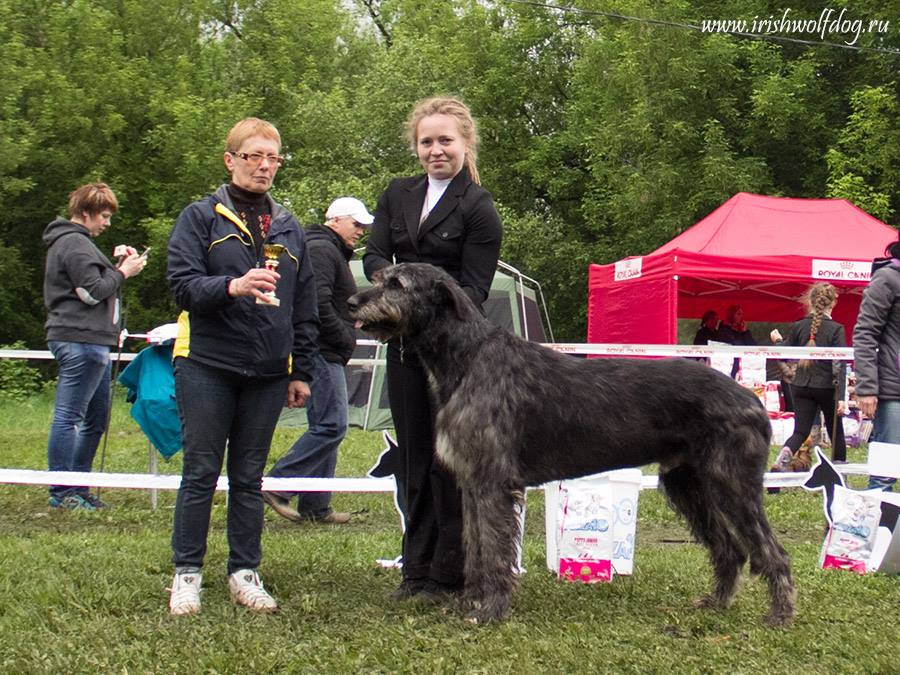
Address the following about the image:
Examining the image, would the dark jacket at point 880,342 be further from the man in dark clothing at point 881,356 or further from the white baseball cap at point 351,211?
the white baseball cap at point 351,211

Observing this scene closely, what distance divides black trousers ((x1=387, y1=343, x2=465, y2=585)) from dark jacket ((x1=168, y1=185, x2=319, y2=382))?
21.2 inches

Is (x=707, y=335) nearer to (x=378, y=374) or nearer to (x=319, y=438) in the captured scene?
(x=378, y=374)

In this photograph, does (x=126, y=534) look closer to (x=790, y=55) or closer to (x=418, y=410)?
(x=418, y=410)

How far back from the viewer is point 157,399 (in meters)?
6.78

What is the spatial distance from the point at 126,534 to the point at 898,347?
Answer: 4.76 meters

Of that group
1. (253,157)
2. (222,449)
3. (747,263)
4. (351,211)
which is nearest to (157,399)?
(351,211)

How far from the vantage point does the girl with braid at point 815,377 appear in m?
9.26

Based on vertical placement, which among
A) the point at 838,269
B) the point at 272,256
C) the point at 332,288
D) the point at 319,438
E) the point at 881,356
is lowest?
the point at 319,438

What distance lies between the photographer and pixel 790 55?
69.5ft

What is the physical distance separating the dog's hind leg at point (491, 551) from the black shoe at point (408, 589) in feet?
1.38

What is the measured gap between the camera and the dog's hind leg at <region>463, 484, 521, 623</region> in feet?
13.7

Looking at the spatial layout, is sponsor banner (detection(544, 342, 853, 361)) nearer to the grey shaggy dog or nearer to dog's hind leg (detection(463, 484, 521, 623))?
the grey shaggy dog

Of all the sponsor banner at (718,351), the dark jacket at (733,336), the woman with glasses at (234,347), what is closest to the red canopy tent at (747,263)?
the dark jacket at (733,336)

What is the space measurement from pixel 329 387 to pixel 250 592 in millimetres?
2780
